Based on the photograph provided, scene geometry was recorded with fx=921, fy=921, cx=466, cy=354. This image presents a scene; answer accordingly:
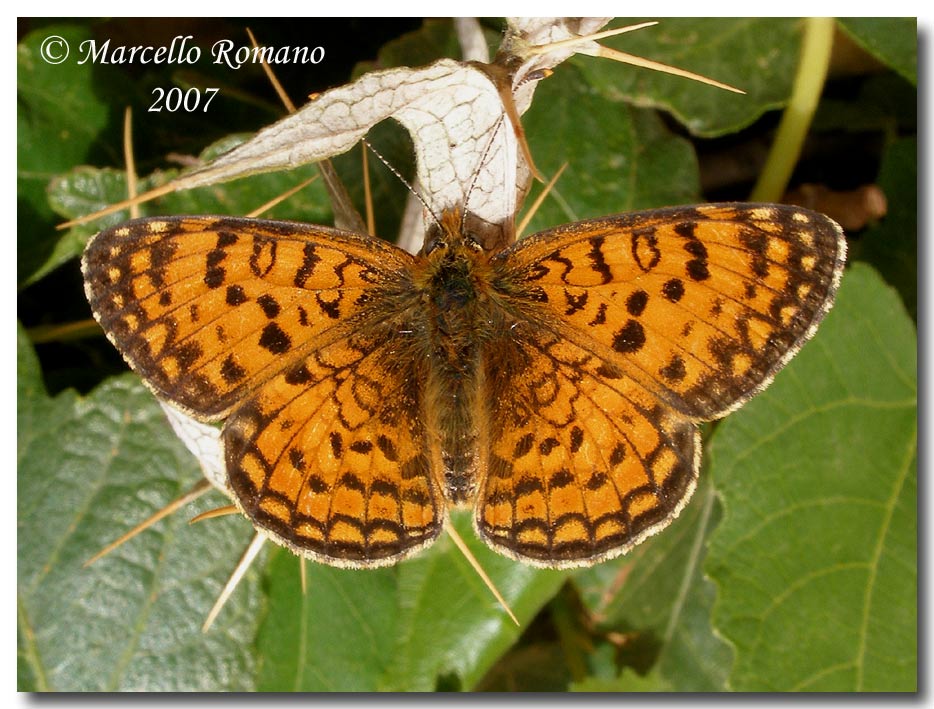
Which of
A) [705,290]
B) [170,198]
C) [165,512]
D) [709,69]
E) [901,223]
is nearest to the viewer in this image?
[705,290]

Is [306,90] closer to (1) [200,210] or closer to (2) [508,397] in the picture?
(1) [200,210]

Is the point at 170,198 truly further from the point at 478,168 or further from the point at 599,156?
the point at 599,156

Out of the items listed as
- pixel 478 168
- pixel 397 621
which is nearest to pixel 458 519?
pixel 397 621

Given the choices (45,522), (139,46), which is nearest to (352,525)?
(45,522)

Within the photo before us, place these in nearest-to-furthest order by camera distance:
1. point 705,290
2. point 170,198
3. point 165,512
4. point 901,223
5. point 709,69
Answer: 1. point 705,290
2. point 165,512
3. point 170,198
4. point 709,69
5. point 901,223

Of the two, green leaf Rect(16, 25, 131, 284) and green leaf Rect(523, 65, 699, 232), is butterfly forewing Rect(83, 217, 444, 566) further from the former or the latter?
green leaf Rect(16, 25, 131, 284)

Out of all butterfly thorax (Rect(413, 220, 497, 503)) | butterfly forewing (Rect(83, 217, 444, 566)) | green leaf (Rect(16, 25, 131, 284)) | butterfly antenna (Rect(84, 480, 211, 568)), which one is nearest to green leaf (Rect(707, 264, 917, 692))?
butterfly thorax (Rect(413, 220, 497, 503))
